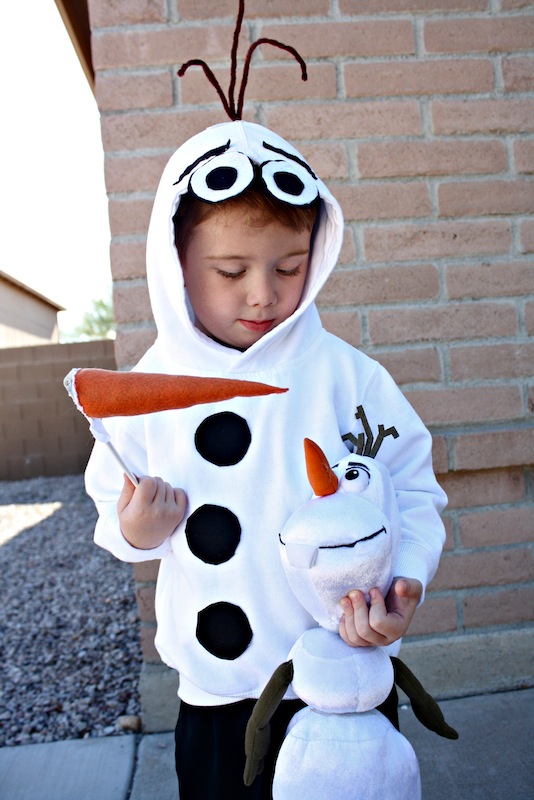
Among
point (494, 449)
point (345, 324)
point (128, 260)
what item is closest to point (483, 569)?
point (494, 449)

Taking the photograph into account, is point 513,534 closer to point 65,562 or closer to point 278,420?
point 278,420

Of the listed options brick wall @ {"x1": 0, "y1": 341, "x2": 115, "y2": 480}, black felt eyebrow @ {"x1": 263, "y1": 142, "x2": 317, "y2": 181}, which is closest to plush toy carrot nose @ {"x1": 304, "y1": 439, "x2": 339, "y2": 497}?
black felt eyebrow @ {"x1": 263, "y1": 142, "x2": 317, "y2": 181}

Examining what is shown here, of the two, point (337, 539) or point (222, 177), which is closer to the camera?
point (337, 539)

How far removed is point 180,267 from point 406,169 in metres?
1.31

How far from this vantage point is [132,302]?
2.30 m

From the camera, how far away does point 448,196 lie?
7.70 feet

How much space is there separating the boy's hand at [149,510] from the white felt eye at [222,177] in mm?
513

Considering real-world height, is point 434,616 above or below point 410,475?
below

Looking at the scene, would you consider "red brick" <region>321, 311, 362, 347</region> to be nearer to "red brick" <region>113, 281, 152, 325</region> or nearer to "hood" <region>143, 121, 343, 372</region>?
"red brick" <region>113, 281, 152, 325</region>

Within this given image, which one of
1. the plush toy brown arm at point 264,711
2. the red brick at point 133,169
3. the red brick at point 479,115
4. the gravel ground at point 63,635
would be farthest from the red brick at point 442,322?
the gravel ground at point 63,635

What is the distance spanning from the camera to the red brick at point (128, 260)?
7.46 ft

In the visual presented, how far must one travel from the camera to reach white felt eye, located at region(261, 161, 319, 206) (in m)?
1.23

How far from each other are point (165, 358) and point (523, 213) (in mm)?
1542

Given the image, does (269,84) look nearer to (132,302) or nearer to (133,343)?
(132,302)
